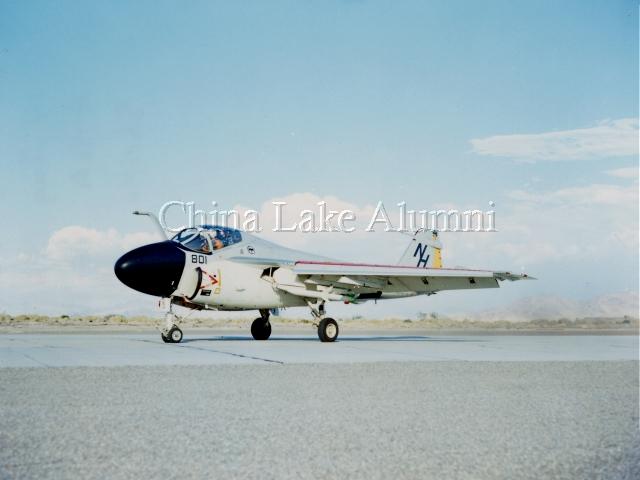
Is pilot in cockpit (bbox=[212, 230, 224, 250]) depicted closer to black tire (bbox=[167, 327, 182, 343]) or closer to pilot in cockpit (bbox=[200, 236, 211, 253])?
pilot in cockpit (bbox=[200, 236, 211, 253])

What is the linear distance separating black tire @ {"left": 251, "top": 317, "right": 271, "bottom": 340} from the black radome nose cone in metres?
3.86

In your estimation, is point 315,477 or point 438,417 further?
point 438,417

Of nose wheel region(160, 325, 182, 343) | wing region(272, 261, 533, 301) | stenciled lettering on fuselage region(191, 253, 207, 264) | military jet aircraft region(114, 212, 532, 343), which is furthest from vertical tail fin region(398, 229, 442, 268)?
nose wheel region(160, 325, 182, 343)

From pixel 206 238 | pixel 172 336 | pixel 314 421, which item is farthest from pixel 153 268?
pixel 314 421

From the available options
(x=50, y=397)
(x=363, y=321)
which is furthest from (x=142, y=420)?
(x=363, y=321)

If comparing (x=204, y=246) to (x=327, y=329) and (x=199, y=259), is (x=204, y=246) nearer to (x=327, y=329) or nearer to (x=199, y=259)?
(x=199, y=259)

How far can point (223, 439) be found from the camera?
18.1 ft

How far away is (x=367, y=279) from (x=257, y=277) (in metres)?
3.70

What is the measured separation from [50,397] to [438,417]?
13.6 feet

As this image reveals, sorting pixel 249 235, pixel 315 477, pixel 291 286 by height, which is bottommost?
pixel 315 477

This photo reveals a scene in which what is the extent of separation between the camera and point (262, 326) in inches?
868

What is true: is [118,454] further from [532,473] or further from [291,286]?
[291,286]

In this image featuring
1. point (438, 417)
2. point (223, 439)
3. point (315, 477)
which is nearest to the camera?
point (315, 477)

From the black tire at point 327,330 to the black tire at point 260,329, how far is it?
7.51 ft
